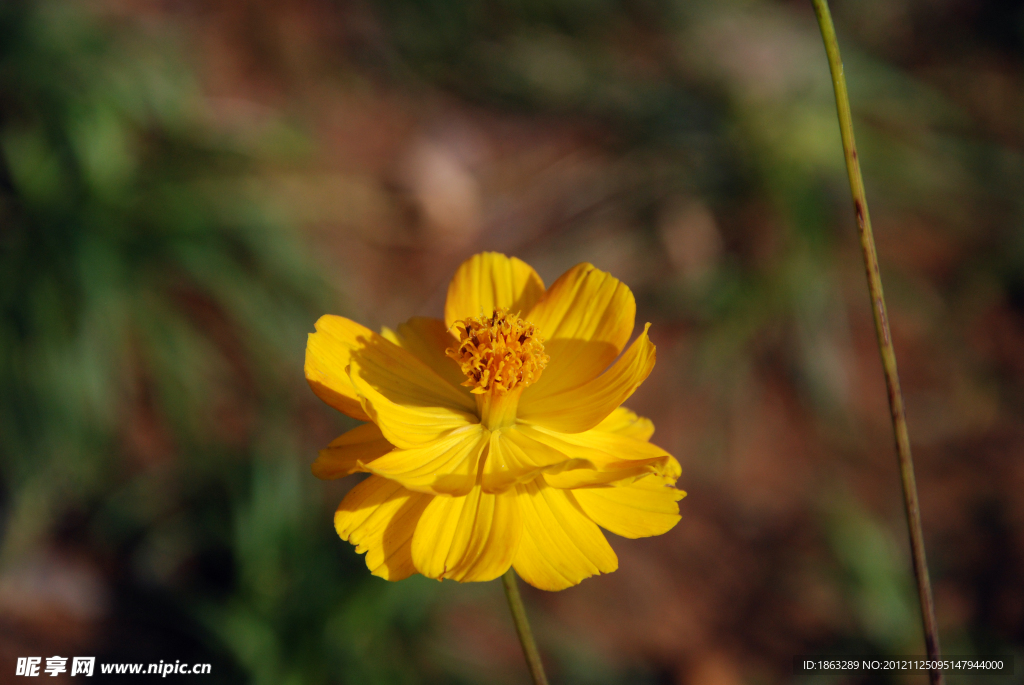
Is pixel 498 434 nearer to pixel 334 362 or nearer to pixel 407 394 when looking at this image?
pixel 407 394

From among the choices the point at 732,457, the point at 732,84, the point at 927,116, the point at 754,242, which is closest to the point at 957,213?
the point at 927,116

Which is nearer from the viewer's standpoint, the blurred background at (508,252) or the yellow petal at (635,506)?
the yellow petal at (635,506)

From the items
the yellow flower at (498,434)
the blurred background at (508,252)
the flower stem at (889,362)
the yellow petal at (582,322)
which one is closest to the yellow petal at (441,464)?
the yellow flower at (498,434)

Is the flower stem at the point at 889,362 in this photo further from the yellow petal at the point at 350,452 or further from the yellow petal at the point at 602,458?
the yellow petal at the point at 350,452

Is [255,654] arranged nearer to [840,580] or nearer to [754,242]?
[840,580]

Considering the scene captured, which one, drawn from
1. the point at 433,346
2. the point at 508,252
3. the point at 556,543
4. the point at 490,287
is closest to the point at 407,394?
the point at 433,346

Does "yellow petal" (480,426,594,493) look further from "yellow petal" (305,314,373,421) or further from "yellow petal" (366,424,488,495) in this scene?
"yellow petal" (305,314,373,421)
